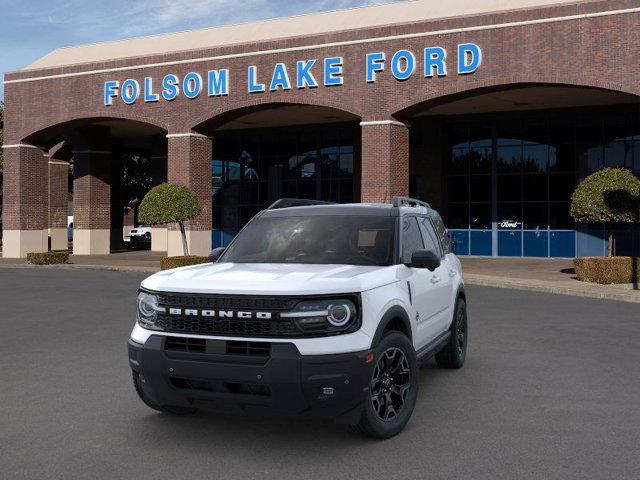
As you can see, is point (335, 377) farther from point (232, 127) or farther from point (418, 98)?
point (232, 127)

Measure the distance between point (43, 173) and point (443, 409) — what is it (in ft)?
116

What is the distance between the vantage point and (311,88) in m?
29.9

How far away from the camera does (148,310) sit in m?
5.87

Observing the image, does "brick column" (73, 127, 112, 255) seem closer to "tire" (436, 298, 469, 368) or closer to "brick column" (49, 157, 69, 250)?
"brick column" (49, 157, 69, 250)

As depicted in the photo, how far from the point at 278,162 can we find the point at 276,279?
1437 inches

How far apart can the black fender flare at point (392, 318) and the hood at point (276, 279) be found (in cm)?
23

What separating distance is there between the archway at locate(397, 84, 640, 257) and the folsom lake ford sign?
4184mm

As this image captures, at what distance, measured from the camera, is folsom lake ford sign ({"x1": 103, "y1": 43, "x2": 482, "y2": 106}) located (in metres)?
27.2

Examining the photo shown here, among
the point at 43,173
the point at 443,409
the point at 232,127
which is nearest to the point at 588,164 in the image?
the point at 232,127

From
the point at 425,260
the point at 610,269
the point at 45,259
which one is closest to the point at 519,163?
the point at 610,269

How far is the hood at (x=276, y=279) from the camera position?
17.8 feet

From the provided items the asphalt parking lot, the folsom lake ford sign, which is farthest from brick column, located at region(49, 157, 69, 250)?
the asphalt parking lot

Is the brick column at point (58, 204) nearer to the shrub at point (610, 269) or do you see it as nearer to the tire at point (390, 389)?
the shrub at point (610, 269)

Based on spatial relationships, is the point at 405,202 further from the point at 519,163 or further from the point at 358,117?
the point at 519,163
